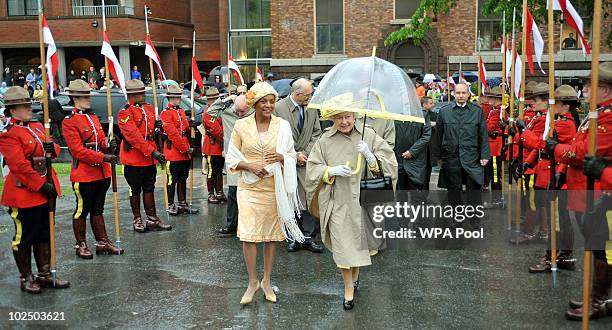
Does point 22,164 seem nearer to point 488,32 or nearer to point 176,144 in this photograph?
point 176,144

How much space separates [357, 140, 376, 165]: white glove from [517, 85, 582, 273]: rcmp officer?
1783mm

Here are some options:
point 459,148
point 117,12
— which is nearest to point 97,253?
point 459,148

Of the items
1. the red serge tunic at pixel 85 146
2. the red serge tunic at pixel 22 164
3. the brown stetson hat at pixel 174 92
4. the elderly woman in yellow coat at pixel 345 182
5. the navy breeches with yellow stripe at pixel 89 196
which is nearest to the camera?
the elderly woman in yellow coat at pixel 345 182

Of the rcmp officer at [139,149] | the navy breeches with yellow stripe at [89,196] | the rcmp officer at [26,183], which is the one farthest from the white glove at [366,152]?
the rcmp officer at [139,149]

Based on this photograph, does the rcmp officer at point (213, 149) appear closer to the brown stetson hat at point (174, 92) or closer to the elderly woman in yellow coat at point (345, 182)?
the brown stetson hat at point (174, 92)

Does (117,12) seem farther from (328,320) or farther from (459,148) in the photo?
(328,320)

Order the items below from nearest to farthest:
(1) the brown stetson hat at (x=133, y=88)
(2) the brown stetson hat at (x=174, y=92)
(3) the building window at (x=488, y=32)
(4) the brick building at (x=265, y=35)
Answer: (1) the brown stetson hat at (x=133, y=88) < (2) the brown stetson hat at (x=174, y=92) < (3) the building window at (x=488, y=32) < (4) the brick building at (x=265, y=35)

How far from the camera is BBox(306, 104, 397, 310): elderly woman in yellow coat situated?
5.75 m

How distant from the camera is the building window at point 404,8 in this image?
91.8 ft

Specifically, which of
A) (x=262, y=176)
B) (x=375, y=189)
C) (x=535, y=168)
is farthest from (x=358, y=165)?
(x=535, y=168)

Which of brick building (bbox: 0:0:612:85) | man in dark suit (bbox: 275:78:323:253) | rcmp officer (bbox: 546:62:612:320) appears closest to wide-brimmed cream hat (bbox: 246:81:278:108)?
man in dark suit (bbox: 275:78:323:253)

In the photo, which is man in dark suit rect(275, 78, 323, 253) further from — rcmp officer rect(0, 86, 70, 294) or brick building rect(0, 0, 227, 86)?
brick building rect(0, 0, 227, 86)

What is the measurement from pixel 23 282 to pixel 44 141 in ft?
4.72

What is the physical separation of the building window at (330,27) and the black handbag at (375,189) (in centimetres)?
2368
